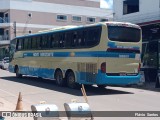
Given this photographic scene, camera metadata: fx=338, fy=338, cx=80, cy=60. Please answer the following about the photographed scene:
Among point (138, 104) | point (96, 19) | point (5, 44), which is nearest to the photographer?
point (138, 104)

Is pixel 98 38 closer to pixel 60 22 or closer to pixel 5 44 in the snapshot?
pixel 5 44

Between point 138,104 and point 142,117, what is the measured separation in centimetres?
256

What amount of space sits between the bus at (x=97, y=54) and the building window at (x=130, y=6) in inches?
391

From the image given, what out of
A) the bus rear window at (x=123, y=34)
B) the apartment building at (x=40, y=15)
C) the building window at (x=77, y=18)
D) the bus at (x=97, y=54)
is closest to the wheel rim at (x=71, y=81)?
the bus at (x=97, y=54)

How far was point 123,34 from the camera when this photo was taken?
1589 centimetres

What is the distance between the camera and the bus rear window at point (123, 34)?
1551cm

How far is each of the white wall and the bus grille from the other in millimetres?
9138

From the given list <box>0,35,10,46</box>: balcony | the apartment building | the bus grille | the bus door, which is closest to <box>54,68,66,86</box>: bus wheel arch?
the bus grille

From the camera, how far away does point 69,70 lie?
1797cm

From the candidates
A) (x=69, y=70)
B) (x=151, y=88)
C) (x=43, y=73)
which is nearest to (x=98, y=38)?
(x=69, y=70)

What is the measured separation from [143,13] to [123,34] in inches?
402

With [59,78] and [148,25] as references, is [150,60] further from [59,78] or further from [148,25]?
[59,78]

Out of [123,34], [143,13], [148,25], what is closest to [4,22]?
[143,13]

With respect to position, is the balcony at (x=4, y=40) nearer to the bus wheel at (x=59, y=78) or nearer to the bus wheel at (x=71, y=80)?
the bus wheel at (x=59, y=78)
